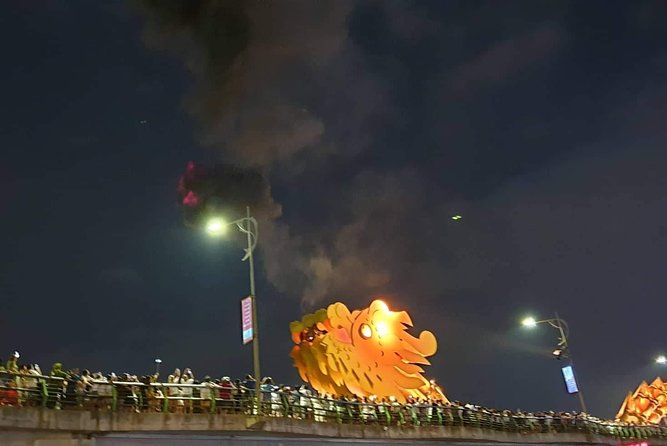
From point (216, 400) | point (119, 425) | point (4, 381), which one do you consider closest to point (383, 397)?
point (216, 400)

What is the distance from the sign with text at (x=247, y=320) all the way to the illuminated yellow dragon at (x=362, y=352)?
9.10 m

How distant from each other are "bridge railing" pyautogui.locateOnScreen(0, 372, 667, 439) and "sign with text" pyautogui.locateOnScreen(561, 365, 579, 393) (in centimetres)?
397

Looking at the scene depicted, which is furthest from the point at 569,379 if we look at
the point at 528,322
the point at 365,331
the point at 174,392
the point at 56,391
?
the point at 56,391

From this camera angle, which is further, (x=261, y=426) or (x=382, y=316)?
(x=382, y=316)

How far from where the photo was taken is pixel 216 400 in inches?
682

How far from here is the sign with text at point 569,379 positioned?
31.7 m

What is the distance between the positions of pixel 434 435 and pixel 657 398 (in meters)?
31.1

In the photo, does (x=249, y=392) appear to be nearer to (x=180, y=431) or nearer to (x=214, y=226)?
(x=180, y=431)

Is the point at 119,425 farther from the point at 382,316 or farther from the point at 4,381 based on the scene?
the point at 382,316

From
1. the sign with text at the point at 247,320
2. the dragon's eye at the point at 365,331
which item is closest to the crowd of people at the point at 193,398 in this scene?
the sign with text at the point at 247,320

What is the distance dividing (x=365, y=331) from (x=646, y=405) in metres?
28.6

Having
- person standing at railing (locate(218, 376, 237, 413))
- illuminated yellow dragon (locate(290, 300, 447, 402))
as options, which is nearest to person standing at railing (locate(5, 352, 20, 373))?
person standing at railing (locate(218, 376, 237, 413))

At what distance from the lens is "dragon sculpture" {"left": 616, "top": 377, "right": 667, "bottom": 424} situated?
46.2m

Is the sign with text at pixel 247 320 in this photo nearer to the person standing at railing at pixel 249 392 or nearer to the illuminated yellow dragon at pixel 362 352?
the person standing at railing at pixel 249 392
